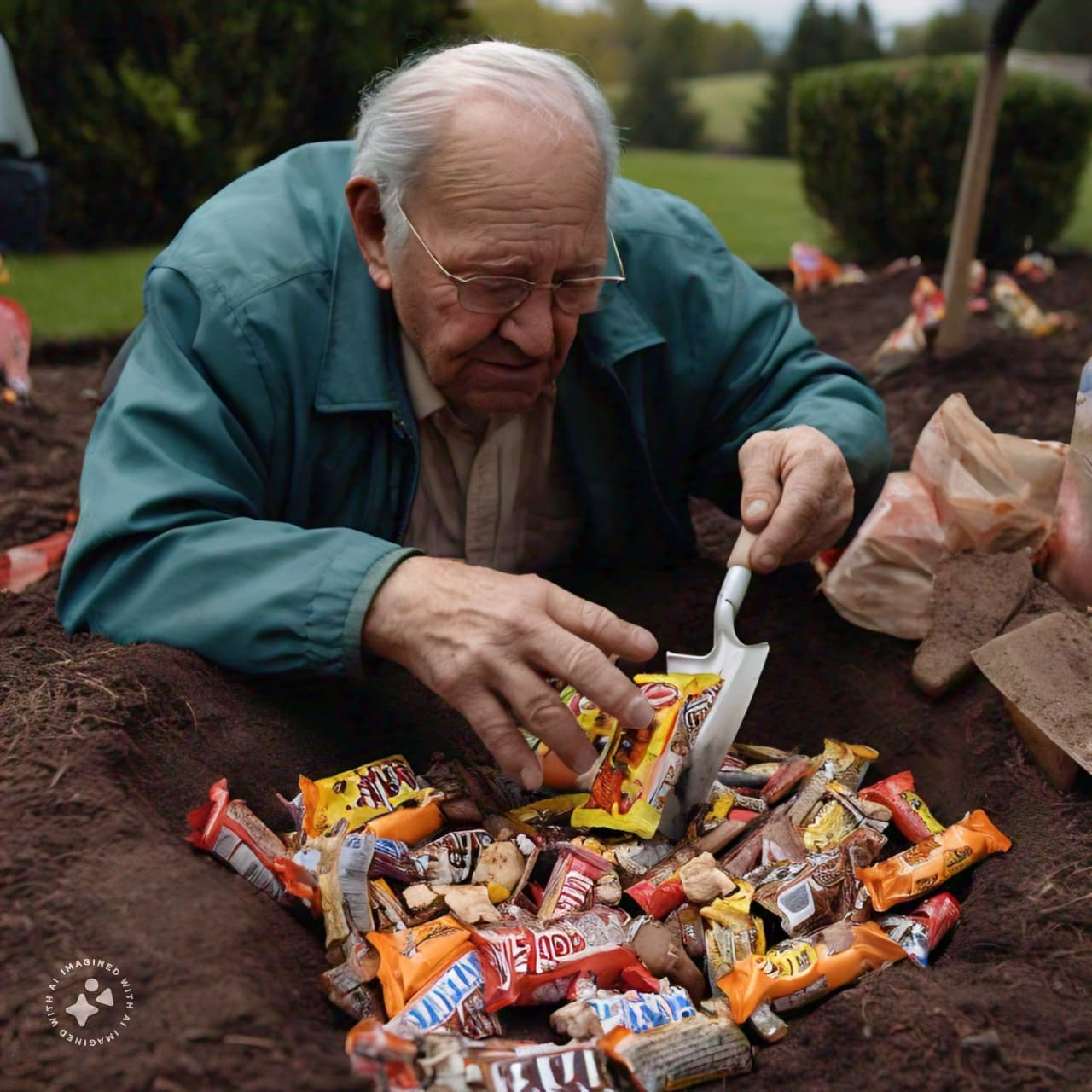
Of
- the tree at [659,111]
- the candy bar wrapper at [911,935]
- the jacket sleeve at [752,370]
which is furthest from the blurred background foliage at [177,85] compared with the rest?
the tree at [659,111]

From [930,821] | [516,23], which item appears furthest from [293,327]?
[516,23]

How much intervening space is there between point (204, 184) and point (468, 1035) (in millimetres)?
8716

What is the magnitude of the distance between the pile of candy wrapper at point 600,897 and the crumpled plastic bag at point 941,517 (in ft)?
1.69

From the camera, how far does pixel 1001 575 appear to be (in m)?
2.35

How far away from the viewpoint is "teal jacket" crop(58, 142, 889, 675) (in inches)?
75.5

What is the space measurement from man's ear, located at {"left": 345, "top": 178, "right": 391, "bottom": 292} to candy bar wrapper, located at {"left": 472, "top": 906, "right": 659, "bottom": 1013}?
120cm

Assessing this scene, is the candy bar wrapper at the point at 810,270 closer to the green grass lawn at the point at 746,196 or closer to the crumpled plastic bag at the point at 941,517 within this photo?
the green grass lawn at the point at 746,196

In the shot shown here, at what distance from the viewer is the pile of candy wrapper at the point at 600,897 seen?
4.96ft

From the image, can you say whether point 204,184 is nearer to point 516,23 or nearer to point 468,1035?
point 468,1035

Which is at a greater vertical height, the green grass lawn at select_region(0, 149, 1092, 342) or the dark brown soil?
the dark brown soil

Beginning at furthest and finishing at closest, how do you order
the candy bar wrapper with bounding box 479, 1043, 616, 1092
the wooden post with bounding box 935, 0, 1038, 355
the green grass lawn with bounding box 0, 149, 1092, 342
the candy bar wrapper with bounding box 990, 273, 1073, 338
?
the green grass lawn with bounding box 0, 149, 1092, 342, the candy bar wrapper with bounding box 990, 273, 1073, 338, the wooden post with bounding box 935, 0, 1038, 355, the candy bar wrapper with bounding box 479, 1043, 616, 1092

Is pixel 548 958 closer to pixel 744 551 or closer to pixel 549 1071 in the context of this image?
pixel 549 1071

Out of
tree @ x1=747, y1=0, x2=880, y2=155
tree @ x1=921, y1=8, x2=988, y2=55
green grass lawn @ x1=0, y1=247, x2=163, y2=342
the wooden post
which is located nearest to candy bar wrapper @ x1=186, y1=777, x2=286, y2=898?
the wooden post

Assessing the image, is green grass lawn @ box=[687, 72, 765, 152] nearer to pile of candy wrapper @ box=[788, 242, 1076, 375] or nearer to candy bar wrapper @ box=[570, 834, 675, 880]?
pile of candy wrapper @ box=[788, 242, 1076, 375]
